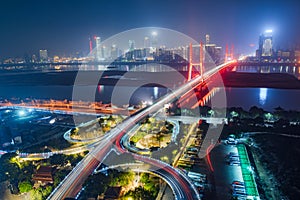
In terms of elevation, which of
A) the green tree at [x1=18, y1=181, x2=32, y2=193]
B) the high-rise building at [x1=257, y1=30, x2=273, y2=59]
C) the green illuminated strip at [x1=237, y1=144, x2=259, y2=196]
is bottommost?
the green illuminated strip at [x1=237, y1=144, x2=259, y2=196]

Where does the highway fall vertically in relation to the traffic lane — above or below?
above

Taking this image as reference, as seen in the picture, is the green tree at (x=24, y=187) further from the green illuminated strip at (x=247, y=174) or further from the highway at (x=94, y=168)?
the green illuminated strip at (x=247, y=174)

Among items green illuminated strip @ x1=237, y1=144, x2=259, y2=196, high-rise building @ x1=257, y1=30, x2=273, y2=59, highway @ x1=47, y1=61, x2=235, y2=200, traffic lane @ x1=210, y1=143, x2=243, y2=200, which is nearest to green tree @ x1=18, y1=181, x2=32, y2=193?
highway @ x1=47, y1=61, x2=235, y2=200

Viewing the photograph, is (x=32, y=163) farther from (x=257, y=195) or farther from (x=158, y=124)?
(x=257, y=195)

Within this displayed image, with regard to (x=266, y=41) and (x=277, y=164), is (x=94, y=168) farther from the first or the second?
(x=266, y=41)

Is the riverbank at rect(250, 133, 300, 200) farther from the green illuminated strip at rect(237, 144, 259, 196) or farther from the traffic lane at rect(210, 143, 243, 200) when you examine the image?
the traffic lane at rect(210, 143, 243, 200)

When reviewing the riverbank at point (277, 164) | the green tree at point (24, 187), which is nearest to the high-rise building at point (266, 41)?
the riverbank at point (277, 164)
